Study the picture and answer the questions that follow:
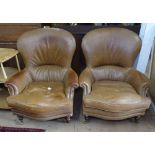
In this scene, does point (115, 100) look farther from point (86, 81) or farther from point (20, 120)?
point (20, 120)

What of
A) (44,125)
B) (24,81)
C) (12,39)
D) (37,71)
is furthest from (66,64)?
(12,39)

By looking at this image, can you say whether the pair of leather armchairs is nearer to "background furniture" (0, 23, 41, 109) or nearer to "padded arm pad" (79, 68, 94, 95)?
"padded arm pad" (79, 68, 94, 95)

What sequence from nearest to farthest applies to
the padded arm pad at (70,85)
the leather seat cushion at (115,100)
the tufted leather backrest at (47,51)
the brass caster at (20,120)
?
the leather seat cushion at (115,100)
the padded arm pad at (70,85)
the brass caster at (20,120)
the tufted leather backrest at (47,51)

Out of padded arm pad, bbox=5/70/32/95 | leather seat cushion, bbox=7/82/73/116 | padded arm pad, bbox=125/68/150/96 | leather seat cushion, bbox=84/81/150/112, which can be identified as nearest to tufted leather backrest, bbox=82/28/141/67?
padded arm pad, bbox=125/68/150/96

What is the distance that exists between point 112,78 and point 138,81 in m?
0.39

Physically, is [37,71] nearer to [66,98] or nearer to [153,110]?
[66,98]

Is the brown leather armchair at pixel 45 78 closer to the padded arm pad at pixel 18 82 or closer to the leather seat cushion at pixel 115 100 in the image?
the padded arm pad at pixel 18 82

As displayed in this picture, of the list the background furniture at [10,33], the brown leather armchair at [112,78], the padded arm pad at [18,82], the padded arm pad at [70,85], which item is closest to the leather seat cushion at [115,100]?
the brown leather armchair at [112,78]

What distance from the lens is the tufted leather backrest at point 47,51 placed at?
2574 millimetres

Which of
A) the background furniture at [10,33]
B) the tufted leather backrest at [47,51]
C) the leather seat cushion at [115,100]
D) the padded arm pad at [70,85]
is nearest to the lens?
the leather seat cushion at [115,100]

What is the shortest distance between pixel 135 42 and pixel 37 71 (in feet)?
4.14

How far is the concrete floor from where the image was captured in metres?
2.36

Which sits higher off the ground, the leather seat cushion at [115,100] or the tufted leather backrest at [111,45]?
the tufted leather backrest at [111,45]

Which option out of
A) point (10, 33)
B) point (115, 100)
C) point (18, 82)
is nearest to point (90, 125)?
point (115, 100)
